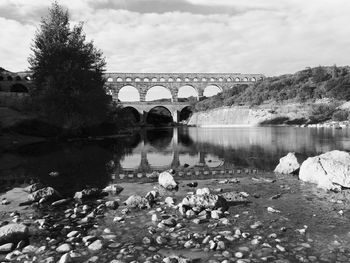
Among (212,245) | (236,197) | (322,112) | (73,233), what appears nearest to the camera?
(212,245)

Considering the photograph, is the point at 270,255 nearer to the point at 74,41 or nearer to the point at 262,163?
the point at 262,163

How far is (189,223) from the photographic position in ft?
26.6

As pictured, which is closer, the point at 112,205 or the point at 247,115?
the point at 112,205

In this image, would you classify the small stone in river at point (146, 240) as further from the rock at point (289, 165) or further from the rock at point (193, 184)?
the rock at point (289, 165)

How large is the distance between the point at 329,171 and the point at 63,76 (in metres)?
32.7

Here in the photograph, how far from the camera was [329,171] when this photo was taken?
12.2 meters

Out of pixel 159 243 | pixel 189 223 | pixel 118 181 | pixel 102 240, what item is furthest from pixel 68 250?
pixel 118 181

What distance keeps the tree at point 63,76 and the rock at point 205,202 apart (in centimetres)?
3078

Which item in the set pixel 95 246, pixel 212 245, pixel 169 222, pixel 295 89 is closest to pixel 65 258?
pixel 95 246

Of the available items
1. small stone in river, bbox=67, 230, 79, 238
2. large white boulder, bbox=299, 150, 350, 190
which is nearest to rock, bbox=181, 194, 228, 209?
small stone in river, bbox=67, 230, 79, 238

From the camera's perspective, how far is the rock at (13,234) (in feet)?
23.0

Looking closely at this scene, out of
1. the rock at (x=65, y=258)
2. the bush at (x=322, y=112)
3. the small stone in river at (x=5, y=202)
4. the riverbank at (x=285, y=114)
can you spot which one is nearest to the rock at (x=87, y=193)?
the small stone in river at (x=5, y=202)

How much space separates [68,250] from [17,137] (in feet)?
113

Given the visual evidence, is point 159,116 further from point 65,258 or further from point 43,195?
point 65,258
